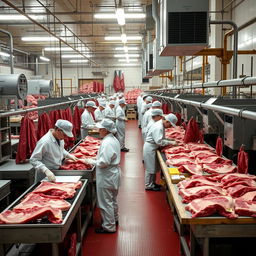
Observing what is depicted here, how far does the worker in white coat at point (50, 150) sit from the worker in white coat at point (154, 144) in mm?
2290

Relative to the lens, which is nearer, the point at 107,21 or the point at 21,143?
the point at 21,143

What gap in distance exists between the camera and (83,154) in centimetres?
652

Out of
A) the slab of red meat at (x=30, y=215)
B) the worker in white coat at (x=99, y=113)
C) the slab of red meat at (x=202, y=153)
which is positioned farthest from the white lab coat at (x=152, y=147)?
the worker in white coat at (x=99, y=113)

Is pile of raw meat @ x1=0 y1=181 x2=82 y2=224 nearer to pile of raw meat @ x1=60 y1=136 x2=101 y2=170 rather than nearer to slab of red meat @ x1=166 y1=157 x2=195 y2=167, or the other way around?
pile of raw meat @ x1=60 y1=136 x2=101 y2=170

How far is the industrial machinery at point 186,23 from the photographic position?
4.88 meters

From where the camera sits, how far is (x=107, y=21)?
15055 millimetres

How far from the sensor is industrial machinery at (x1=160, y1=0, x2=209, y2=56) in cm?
488

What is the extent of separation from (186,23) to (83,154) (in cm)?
311

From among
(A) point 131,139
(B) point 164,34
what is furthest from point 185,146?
(A) point 131,139

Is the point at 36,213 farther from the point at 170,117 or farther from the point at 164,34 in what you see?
the point at 170,117

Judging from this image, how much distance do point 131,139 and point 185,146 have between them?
27.0ft

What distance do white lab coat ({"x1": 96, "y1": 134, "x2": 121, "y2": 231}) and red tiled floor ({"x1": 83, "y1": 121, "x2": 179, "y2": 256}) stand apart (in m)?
0.33

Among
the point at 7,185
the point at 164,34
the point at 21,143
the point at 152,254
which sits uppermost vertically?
the point at 164,34

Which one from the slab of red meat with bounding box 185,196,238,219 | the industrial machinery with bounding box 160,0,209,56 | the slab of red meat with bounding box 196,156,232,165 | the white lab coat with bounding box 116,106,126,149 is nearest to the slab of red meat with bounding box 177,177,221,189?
the slab of red meat with bounding box 185,196,238,219
